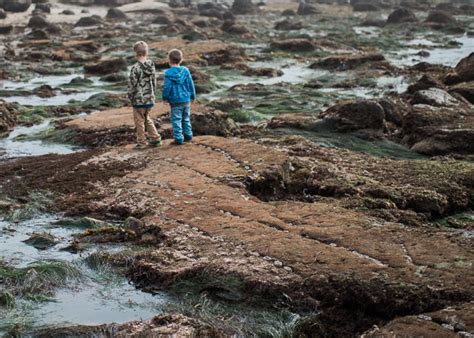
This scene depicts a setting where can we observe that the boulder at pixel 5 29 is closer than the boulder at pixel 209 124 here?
No

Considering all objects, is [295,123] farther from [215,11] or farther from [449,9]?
[449,9]

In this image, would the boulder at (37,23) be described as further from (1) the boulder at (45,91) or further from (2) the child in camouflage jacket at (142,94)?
(2) the child in camouflage jacket at (142,94)

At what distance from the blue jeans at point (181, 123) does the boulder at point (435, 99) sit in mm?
6507

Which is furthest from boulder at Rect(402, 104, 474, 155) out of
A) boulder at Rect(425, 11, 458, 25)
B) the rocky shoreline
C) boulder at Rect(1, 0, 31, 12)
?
boulder at Rect(1, 0, 31, 12)

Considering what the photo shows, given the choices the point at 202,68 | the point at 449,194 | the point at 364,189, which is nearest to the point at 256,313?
the point at 364,189

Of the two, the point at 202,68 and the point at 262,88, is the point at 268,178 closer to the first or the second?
the point at 262,88

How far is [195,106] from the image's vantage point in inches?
589

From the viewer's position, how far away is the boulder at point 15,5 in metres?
58.6

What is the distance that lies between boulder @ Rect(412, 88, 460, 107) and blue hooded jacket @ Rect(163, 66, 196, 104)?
21.5ft

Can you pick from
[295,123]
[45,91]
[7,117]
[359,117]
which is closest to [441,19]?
[45,91]

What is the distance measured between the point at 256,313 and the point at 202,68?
22776 mm

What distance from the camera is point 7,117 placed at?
52.2 feet

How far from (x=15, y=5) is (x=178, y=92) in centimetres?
5293

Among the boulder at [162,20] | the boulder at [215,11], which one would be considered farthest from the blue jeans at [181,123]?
the boulder at [215,11]
